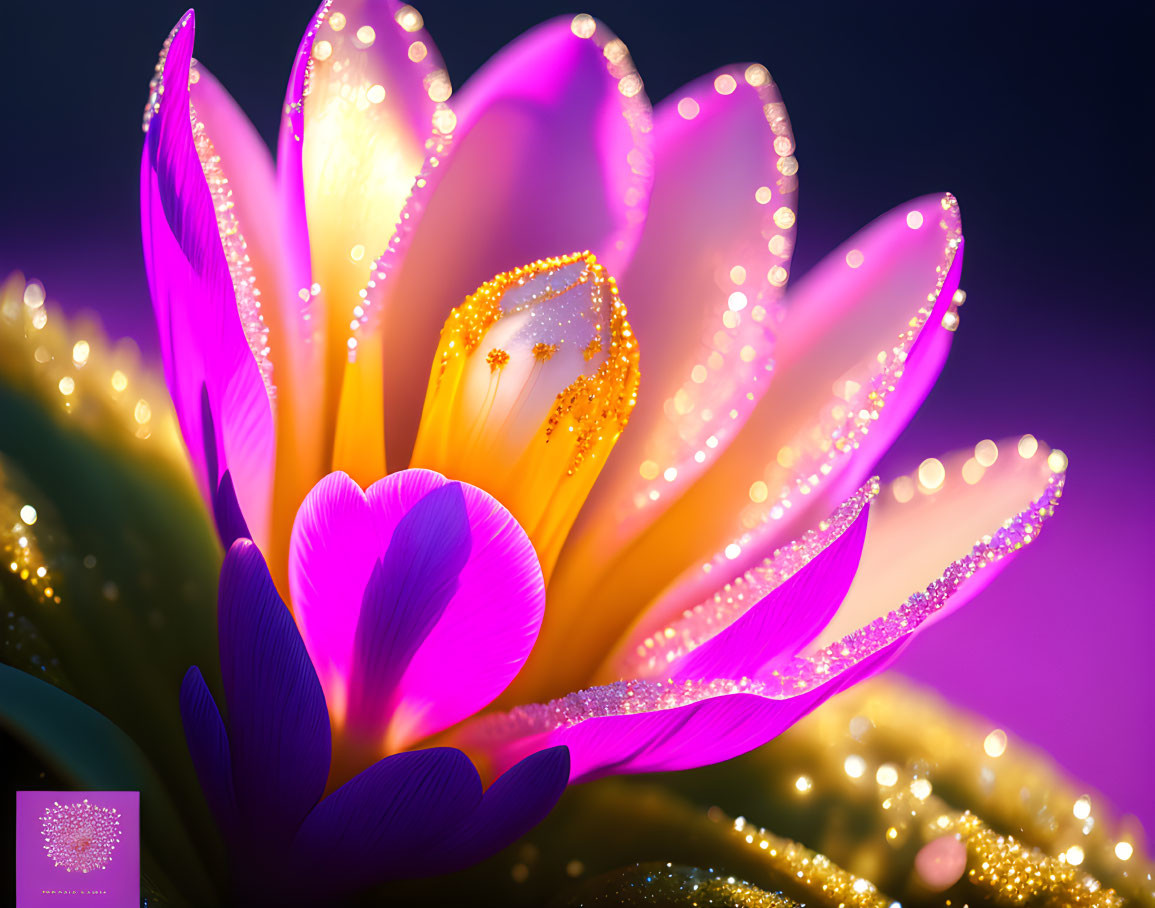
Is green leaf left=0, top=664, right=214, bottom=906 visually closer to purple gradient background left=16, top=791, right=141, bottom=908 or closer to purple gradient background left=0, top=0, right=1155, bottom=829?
purple gradient background left=16, top=791, right=141, bottom=908

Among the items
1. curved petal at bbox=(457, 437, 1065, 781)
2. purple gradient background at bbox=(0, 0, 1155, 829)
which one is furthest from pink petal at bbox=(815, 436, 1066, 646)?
purple gradient background at bbox=(0, 0, 1155, 829)

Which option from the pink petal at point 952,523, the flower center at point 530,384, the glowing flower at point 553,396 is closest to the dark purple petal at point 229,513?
the glowing flower at point 553,396

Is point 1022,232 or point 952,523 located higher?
point 1022,232

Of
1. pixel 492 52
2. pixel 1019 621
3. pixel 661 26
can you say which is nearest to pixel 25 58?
pixel 492 52

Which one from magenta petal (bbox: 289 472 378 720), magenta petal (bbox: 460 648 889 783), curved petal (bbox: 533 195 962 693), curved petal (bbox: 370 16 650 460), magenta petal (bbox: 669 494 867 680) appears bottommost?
magenta petal (bbox: 460 648 889 783)

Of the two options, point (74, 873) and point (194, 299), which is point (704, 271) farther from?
point (74, 873)

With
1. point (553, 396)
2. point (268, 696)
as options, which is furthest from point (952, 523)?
point (268, 696)
